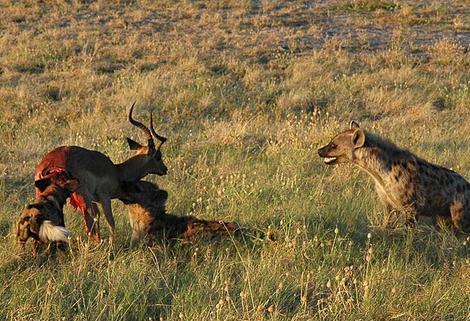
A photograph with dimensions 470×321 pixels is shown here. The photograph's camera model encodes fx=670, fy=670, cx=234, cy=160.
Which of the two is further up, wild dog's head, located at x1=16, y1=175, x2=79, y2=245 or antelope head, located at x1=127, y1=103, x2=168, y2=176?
wild dog's head, located at x1=16, y1=175, x2=79, y2=245

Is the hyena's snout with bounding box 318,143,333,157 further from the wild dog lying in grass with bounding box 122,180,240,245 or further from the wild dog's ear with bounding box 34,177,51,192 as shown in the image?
the wild dog's ear with bounding box 34,177,51,192

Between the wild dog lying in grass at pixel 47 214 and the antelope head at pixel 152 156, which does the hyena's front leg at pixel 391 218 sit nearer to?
the antelope head at pixel 152 156

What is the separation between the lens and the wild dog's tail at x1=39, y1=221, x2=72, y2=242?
207 inches

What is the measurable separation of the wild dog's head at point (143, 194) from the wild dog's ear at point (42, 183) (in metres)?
0.94

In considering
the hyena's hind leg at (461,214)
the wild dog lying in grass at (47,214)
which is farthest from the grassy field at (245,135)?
the hyena's hind leg at (461,214)

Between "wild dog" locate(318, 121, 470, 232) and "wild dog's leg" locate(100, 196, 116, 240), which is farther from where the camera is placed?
"wild dog" locate(318, 121, 470, 232)

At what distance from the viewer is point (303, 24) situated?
896 inches

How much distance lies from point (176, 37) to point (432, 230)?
1511 centimetres

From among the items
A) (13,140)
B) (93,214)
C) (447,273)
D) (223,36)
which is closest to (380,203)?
(447,273)

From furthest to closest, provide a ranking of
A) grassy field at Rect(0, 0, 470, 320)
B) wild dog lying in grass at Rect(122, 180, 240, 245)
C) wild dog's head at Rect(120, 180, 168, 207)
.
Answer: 1. wild dog's head at Rect(120, 180, 168, 207)
2. wild dog lying in grass at Rect(122, 180, 240, 245)
3. grassy field at Rect(0, 0, 470, 320)

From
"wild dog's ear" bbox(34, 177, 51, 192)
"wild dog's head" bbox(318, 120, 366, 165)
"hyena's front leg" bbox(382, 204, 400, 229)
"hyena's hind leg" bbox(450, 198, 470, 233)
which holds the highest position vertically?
"wild dog's ear" bbox(34, 177, 51, 192)

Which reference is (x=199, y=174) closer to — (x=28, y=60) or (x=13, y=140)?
(x=13, y=140)

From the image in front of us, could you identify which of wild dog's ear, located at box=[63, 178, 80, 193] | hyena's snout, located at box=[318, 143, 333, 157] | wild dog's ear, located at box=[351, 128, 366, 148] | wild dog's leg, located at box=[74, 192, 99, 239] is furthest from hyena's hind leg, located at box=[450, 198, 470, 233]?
wild dog's ear, located at box=[63, 178, 80, 193]

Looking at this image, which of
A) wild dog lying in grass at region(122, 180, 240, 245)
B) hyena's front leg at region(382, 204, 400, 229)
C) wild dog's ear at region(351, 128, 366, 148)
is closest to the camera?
wild dog lying in grass at region(122, 180, 240, 245)
